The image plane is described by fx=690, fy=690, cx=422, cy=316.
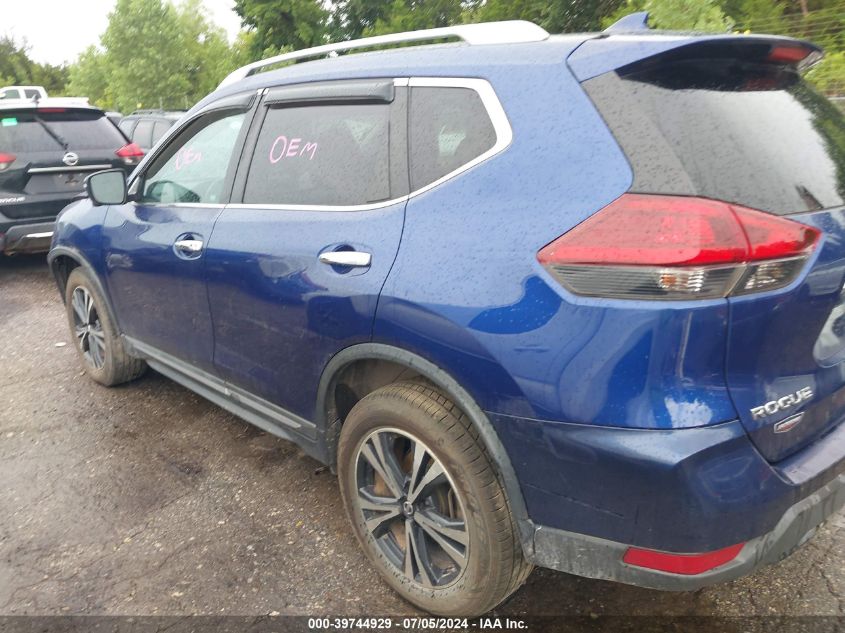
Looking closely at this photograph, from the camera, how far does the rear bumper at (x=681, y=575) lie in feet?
5.96

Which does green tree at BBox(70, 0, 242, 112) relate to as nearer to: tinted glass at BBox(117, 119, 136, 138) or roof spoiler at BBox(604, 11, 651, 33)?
tinted glass at BBox(117, 119, 136, 138)

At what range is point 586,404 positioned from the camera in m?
1.78

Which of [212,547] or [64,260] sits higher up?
[64,260]

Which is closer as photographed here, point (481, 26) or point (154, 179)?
point (481, 26)

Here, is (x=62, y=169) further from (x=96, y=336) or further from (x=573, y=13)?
(x=573, y=13)

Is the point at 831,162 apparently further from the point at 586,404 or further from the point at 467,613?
the point at 467,613

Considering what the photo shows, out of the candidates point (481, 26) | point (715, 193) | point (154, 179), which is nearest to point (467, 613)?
point (715, 193)

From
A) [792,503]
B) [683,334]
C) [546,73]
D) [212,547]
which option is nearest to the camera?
[683,334]

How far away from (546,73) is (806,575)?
204 centimetres

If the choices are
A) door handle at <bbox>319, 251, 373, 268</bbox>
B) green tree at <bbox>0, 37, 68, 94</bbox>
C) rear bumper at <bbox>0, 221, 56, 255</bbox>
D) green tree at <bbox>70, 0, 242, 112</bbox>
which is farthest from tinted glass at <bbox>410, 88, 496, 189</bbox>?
green tree at <bbox>0, 37, 68, 94</bbox>

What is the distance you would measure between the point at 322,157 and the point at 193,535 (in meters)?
1.69

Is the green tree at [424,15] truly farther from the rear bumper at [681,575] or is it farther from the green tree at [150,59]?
the rear bumper at [681,575]

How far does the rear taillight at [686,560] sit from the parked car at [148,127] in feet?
42.2

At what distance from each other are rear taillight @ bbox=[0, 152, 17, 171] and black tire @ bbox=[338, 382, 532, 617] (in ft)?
20.0
